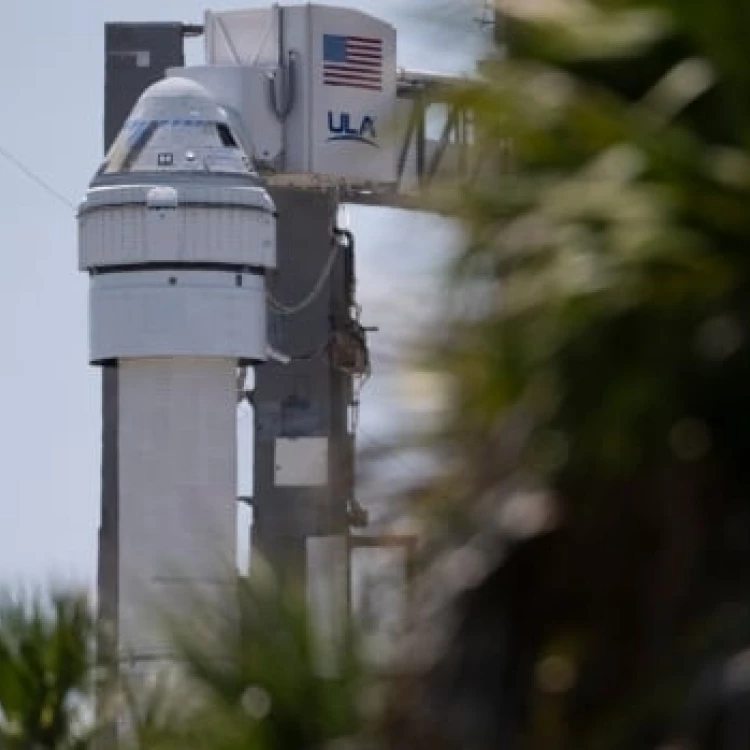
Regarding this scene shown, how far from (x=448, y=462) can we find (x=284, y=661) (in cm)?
136

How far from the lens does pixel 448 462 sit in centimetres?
610

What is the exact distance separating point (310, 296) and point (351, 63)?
A: 18.1ft

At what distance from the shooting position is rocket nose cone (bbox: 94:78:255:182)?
6050 centimetres

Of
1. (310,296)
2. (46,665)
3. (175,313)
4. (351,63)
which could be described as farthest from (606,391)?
(310,296)

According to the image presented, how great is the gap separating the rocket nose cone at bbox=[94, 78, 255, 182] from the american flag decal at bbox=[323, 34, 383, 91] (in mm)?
3207

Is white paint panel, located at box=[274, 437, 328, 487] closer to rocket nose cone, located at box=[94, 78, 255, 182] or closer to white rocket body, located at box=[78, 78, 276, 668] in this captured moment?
white rocket body, located at box=[78, 78, 276, 668]

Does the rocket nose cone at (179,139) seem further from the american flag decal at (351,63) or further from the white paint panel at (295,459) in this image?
the white paint panel at (295,459)

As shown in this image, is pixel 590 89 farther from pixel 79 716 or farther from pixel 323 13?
pixel 323 13

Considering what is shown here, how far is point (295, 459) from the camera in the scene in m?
65.4

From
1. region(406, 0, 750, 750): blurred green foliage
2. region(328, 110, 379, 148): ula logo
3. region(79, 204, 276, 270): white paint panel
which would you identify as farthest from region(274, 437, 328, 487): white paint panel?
region(406, 0, 750, 750): blurred green foliage

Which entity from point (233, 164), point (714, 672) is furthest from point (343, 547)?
point (233, 164)

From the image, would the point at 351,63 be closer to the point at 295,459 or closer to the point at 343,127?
the point at 343,127

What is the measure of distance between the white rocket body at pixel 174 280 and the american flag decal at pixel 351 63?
3.00 metres

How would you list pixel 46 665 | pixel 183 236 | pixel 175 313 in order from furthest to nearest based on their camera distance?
pixel 175 313 → pixel 183 236 → pixel 46 665
